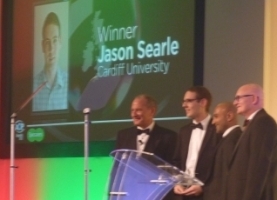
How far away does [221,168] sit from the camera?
461cm

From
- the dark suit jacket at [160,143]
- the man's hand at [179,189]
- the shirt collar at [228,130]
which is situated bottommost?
the man's hand at [179,189]

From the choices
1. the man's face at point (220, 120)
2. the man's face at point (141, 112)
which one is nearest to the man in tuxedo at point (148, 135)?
the man's face at point (141, 112)

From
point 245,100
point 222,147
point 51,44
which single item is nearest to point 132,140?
point 222,147

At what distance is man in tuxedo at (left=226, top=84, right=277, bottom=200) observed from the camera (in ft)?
13.5

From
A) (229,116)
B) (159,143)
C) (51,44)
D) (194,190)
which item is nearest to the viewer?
(194,190)

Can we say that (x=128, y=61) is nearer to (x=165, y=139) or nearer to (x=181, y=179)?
(x=165, y=139)

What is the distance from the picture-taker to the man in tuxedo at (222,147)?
4.48 m

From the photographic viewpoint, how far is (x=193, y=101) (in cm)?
489

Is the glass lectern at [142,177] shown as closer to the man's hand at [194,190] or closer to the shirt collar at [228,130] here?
the man's hand at [194,190]

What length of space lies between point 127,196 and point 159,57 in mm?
1980

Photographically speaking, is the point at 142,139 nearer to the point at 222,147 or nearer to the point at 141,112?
the point at 141,112

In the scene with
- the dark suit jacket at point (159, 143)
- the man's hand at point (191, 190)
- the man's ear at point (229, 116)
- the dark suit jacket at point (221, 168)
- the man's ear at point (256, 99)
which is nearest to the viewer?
the man's ear at point (256, 99)

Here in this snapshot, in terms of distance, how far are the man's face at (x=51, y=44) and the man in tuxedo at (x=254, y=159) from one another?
3193 mm

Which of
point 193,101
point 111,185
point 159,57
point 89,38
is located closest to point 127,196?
point 111,185
